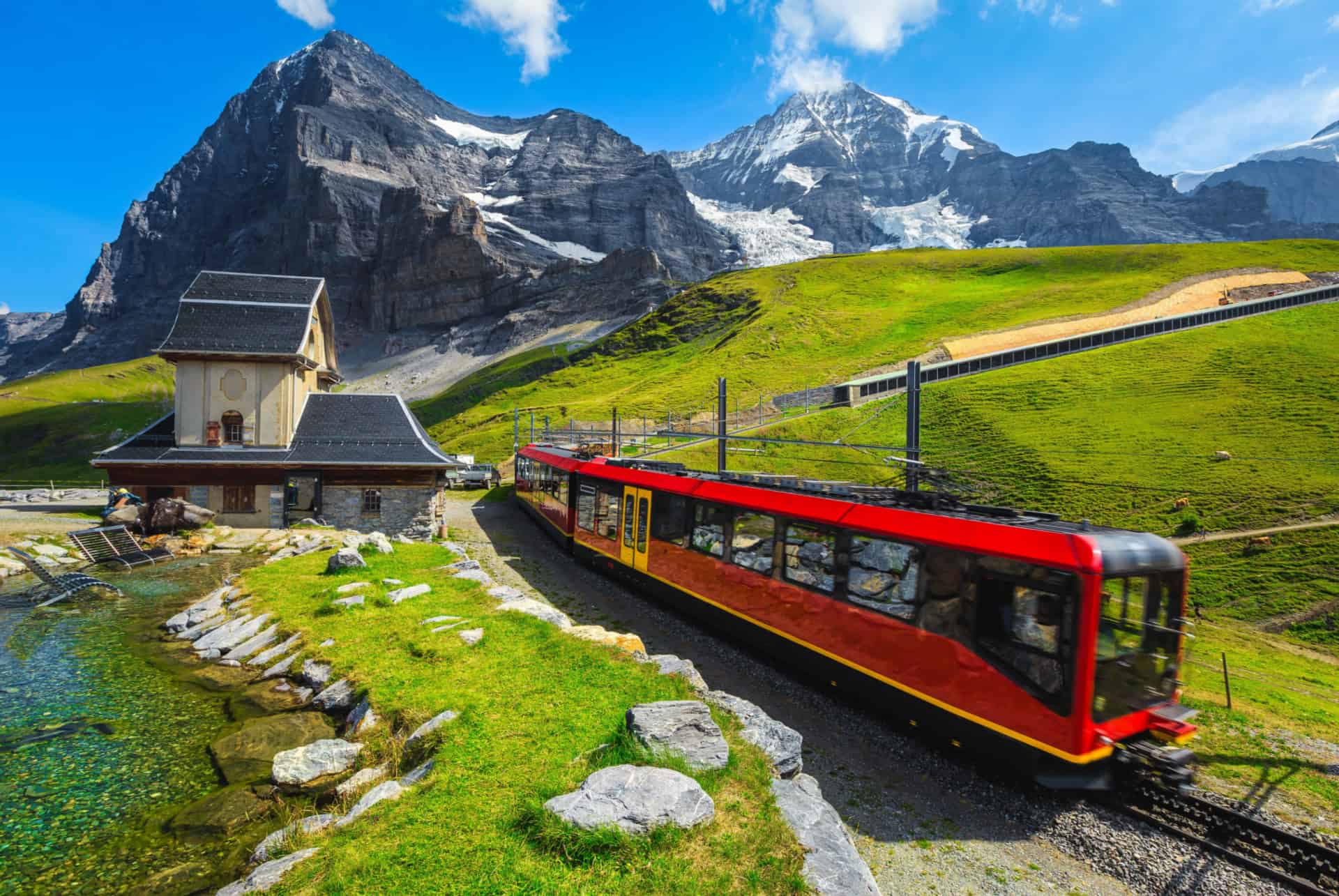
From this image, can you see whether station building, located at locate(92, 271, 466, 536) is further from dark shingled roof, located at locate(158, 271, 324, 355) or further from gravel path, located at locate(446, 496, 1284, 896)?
gravel path, located at locate(446, 496, 1284, 896)

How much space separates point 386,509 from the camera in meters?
29.9

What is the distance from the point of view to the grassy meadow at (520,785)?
16.7ft

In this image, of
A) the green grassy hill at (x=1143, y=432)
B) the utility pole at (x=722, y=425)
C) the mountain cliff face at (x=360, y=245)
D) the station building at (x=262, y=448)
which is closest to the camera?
the utility pole at (x=722, y=425)

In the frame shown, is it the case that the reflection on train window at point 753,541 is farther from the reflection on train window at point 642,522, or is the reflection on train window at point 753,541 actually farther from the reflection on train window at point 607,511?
the reflection on train window at point 607,511

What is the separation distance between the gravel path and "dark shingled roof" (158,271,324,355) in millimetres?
29026

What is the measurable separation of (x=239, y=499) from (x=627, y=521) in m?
22.0

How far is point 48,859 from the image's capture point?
7062mm

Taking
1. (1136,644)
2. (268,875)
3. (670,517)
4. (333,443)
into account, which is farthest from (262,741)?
(333,443)

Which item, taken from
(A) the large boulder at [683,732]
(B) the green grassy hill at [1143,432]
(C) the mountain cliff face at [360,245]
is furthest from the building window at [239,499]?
(C) the mountain cliff face at [360,245]

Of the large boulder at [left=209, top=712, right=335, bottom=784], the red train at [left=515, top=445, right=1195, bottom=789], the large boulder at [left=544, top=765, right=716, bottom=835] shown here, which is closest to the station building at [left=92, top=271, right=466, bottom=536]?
the large boulder at [left=209, top=712, right=335, bottom=784]

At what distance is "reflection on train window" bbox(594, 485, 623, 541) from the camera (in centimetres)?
1938

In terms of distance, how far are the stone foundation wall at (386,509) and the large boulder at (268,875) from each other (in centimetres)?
2491

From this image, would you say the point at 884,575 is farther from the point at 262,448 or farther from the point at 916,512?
the point at 262,448

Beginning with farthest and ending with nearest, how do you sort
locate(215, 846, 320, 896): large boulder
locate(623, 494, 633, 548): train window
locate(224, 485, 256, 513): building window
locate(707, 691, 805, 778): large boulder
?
locate(224, 485, 256, 513): building window < locate(623, 494, 633, 548): train window < locate(707, 691, 805, 778): large boulder < locate(215, 846, 320, 896): large boulder
